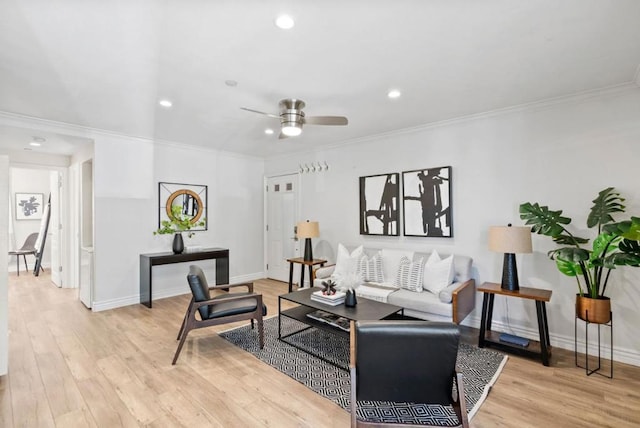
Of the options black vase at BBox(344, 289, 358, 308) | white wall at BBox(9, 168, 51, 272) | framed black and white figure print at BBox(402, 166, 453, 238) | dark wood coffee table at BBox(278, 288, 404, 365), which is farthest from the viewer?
white wall at BBox(9, 168, 51, 272)

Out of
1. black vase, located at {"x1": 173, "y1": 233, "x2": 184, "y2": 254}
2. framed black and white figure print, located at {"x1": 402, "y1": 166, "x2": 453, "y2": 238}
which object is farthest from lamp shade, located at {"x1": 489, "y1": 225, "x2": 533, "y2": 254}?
black vase, located at {"x1": 173, "y1": 233, "x2": 184, "y2": 254}

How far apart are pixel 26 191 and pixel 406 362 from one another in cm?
952

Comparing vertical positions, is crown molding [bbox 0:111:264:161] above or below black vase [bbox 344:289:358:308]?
above

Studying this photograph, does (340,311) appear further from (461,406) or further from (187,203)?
(187,203)

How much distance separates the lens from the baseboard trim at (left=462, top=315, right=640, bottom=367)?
2.84 meters

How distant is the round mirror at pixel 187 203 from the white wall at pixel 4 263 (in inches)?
96.1

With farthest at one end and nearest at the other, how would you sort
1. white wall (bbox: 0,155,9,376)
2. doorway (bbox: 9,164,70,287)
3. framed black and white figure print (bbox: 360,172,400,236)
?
doorway (bbox: 9,164,70,287) < framed black and white figure print (bbox: 360,172,400,236) < white wall (bbox: 0,155,9,376)

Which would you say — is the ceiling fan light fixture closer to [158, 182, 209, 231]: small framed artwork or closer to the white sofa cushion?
the white sofa cushion

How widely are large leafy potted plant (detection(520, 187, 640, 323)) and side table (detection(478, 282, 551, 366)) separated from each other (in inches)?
10.8

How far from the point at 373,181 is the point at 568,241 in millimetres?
2448

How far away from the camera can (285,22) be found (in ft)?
6.38

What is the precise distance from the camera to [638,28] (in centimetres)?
204

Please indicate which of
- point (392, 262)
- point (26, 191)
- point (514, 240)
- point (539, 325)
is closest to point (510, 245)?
point (514, 240)

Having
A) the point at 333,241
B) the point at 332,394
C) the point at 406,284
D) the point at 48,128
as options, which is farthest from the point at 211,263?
the point at 332,394
